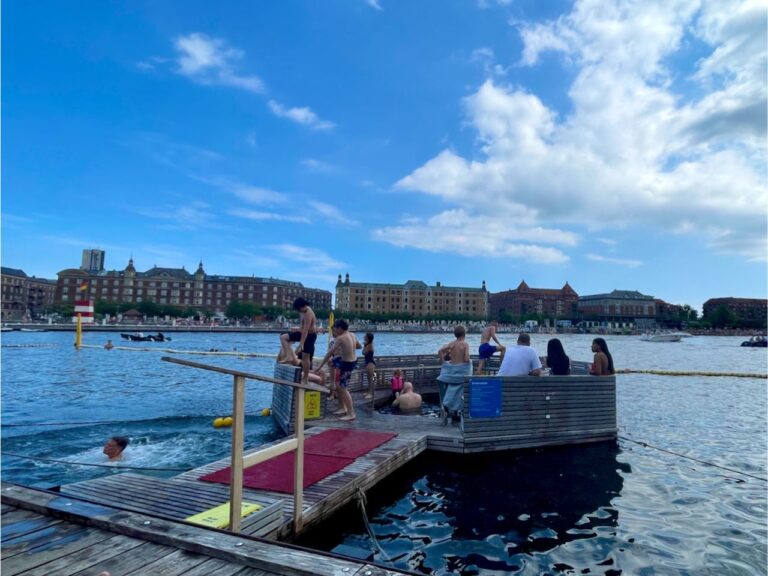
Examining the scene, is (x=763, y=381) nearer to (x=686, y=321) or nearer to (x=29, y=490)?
(x=29, y=490)

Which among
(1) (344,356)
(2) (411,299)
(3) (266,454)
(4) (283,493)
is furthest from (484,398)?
(2) (411,299)

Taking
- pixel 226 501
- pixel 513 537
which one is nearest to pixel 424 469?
pixel 513 537

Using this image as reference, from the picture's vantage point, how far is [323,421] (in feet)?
31.2

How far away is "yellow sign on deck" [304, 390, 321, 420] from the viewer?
→ 31.0 ft

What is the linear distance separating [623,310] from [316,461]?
19754cm

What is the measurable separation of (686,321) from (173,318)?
179m

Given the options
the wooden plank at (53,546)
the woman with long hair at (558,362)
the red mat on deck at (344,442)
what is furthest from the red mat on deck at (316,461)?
the woman with long hair at (558,362)

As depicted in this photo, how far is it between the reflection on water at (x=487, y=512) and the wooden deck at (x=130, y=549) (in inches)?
83.4

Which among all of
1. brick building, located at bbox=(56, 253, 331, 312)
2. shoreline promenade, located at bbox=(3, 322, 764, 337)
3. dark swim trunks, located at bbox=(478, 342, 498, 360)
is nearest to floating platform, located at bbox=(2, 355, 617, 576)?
dark swim trunks, located at bbox=(478, 342, 498, 360)

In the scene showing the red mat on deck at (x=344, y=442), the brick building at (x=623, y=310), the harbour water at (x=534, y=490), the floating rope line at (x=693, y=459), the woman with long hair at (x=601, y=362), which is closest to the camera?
the harbour water at (x=534, y=490)

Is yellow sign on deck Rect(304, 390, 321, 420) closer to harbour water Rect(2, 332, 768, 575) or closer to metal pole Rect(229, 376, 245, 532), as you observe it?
harbour water Rect(2, 332, 768, 575)

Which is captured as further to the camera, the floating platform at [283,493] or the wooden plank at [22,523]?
the wooden plank at [22,523]

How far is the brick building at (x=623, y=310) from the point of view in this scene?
176 meters

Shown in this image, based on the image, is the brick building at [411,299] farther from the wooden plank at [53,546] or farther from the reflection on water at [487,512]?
the wooden plank at [53,546]
